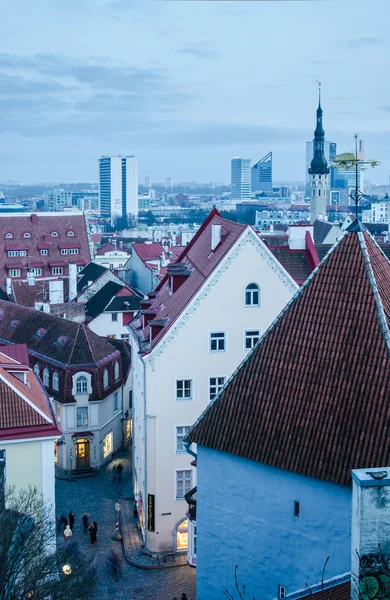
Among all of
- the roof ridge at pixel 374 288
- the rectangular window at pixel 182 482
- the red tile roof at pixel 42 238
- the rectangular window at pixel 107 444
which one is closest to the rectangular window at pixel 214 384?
the rectangular window at pixel 182 482

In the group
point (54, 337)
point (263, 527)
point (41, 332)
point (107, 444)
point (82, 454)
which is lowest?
point (82, 454)

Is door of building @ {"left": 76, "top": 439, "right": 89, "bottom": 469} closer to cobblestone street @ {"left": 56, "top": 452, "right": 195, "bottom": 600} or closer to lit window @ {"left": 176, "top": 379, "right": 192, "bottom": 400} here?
cobblestone street @ {"left": 56, "top": 452, "right": 195, "bottom": 600}

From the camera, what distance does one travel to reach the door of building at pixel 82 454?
161 ft

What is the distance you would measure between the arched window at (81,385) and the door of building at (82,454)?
3.06m

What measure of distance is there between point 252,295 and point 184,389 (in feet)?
17.0

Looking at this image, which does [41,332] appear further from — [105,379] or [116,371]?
[105,379]

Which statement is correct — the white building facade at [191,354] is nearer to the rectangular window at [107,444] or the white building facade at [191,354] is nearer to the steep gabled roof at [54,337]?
the steep gabled roof at [54,337]

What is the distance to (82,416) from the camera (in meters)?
48.9

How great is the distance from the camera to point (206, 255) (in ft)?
126

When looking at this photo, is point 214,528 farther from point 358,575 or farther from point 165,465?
point 165,465

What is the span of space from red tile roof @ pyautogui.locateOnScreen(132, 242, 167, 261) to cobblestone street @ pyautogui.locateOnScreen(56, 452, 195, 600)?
111ft

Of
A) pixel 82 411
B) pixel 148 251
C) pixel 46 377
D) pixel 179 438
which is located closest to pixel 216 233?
pixel 179 438

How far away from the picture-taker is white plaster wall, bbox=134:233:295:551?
35062mm

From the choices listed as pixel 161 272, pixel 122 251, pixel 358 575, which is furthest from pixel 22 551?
pixel 122 251
